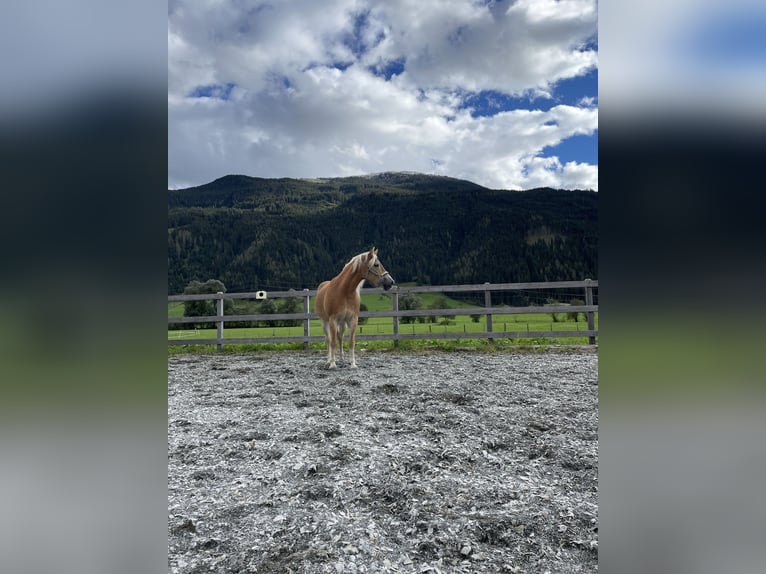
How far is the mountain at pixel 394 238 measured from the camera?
1640 inches

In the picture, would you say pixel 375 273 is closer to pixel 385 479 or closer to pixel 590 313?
pixel 385 479

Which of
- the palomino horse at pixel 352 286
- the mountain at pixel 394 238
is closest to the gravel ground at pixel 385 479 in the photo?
the palomino horse at pixel 352 286

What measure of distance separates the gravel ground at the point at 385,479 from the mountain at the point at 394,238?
93.1 ft

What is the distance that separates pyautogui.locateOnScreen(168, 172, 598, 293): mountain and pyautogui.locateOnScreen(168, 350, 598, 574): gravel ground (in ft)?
93.1

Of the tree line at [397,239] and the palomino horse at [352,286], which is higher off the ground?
the tree line at [397,239]

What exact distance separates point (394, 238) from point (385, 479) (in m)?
56.5

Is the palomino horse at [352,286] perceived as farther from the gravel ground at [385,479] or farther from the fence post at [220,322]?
the fence post at [220,322]

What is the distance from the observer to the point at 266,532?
1887 mm

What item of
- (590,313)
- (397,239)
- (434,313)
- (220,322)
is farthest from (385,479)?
(397,239)
